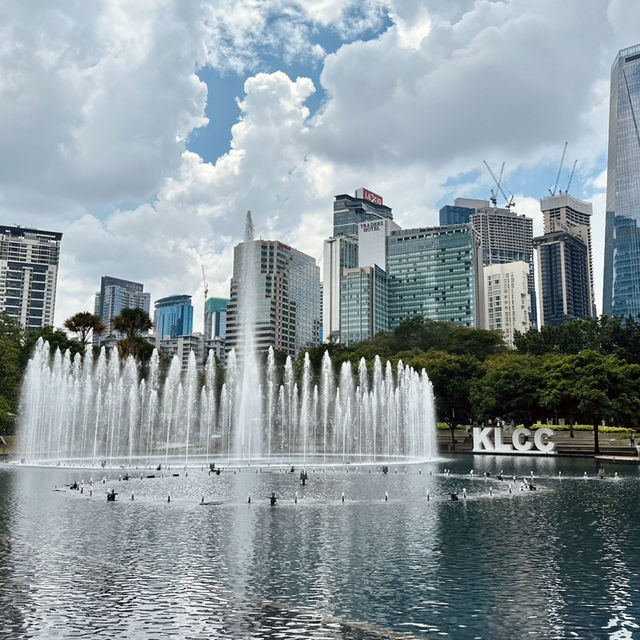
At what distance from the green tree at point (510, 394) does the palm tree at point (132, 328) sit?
4246 centimetres

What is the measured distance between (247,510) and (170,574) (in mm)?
10544

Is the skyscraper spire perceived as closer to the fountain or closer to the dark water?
the fountain

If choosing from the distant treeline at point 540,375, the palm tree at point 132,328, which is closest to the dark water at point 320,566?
the distant treeline at point 540,375

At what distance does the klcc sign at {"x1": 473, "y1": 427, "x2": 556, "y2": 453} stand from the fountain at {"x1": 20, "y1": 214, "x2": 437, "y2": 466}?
16.8 feet

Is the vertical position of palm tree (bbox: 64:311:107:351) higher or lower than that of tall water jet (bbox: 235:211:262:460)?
higher

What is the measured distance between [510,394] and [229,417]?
35.9 meters

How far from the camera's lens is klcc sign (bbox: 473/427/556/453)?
65.2m

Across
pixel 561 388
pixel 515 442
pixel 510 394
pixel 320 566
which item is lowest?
pixel 320 566

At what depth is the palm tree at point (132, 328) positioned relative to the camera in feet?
272

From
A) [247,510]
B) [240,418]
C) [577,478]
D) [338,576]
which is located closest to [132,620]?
[338,576]

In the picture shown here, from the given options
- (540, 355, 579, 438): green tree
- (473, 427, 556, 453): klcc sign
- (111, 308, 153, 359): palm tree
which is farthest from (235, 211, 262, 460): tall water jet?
(540, 355, 579, 438): green tree

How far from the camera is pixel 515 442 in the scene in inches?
2635

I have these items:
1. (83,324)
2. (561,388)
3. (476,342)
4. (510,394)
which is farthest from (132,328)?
(476,342)

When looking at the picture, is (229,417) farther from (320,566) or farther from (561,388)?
(320,566)
